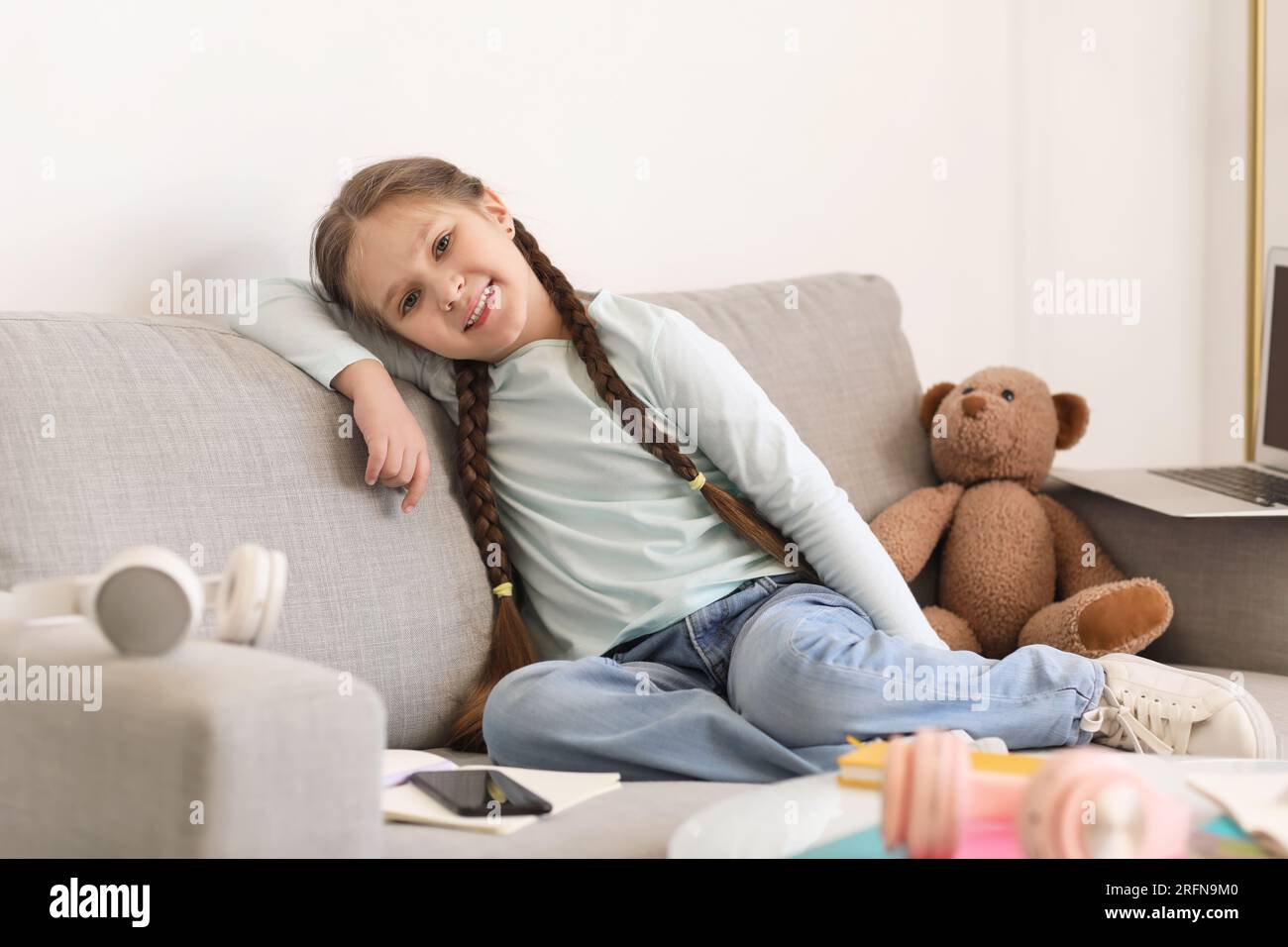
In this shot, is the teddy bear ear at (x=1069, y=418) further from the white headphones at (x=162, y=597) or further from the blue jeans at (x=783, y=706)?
the white headphones at (x=162, y=597)

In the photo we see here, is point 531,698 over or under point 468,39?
under

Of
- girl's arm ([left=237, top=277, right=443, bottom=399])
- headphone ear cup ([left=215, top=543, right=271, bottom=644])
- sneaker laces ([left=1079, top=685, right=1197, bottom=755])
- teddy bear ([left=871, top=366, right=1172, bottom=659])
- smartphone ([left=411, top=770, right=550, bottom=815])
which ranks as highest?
girl's arm ([left=237, top=277, right=443, bottom=399])

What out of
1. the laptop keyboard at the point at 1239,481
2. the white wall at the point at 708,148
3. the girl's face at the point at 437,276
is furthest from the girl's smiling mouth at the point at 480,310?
the laptop keyboard at the point at 1239,481

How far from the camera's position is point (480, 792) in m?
1.11

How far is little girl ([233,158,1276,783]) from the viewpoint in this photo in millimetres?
1368

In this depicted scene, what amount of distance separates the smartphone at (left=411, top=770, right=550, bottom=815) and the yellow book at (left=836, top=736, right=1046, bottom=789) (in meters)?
0.28

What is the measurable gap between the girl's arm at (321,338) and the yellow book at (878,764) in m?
0.75

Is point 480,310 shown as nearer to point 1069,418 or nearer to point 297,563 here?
point 297,563

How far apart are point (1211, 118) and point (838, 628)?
1.85 metres

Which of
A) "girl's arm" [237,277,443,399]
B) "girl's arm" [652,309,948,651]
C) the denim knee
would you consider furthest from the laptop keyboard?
"girl's arm" [237,277,443,399]

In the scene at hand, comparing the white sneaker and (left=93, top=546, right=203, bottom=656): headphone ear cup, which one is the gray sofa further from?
the white sneaker

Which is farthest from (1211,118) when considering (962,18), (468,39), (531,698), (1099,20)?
(531,698)
